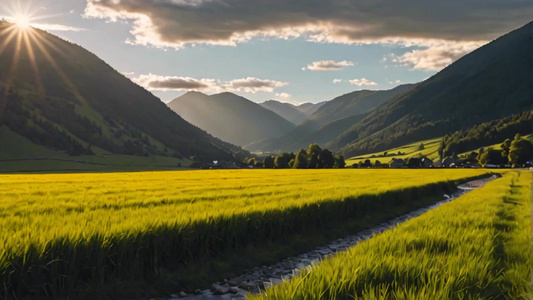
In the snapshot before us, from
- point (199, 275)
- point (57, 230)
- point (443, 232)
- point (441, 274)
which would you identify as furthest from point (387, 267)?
point (57, 230)

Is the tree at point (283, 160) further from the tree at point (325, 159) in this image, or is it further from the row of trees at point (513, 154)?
Result: the row of trees at point (513, 154)

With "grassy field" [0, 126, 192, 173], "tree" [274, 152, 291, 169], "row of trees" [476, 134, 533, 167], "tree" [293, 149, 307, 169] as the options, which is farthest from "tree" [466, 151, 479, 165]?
"grassy field" [0, 126, 192, 173]

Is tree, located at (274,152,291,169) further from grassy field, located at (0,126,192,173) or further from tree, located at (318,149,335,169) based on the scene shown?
grassy field, located at (0,126,192,173)

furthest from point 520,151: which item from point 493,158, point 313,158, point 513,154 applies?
point 313,158

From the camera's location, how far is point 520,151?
12556 centimetres

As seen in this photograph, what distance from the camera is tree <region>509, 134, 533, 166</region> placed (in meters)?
124

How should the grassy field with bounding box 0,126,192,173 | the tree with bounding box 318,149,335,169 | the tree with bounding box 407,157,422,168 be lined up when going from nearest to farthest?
the tree with bounding box 318,149,335,169 → the grassy field with bounding box 0,126,192,173 → the tree with bounding box 407,157,422,168

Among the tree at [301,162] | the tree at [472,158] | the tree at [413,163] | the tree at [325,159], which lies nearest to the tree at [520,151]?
the tree at [472,158]

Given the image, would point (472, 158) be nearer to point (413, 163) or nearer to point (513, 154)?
point (413, 163)

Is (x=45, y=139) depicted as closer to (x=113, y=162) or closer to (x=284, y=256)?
(x=113, y=162)

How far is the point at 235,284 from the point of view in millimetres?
10680

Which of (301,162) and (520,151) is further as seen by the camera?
(520,151)

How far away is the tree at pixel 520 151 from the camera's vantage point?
12369cm

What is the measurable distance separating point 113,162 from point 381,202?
181 metres
